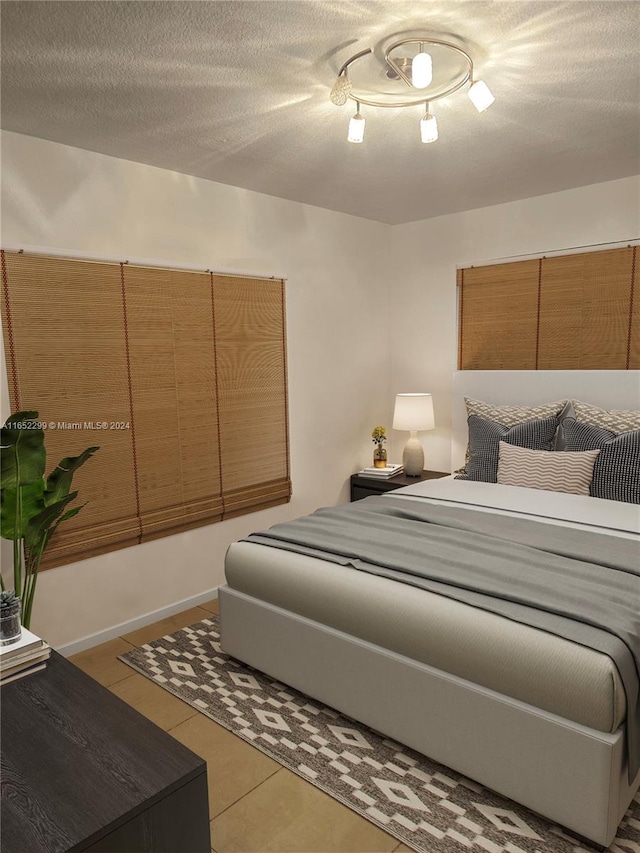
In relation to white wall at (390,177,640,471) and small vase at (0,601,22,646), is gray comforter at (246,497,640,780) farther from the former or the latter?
white wall at (390,177,640,471)

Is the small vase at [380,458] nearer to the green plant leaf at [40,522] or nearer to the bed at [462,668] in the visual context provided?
the bed at [462,668]

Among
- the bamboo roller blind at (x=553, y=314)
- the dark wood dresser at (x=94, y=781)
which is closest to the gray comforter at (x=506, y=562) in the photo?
the dark wood dresser at (x=94, y=781)

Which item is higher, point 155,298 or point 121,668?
point 155,298

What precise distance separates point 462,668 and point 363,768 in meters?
0.55

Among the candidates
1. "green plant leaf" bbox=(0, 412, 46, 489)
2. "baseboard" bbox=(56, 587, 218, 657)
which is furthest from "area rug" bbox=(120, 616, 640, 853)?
"green plant leaf" bbox=(0, 412, 46, 489)

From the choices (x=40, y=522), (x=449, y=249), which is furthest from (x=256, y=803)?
(x=449, y=249)

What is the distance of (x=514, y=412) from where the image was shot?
3.83 metres

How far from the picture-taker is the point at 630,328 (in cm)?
373

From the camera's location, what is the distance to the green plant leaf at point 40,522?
251 centimetres

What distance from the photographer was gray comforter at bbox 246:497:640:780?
6.12 ft

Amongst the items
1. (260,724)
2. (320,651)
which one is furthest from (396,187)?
(260,724)

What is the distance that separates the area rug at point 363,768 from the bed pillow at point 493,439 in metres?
1.76

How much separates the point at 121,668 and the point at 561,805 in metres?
2.02

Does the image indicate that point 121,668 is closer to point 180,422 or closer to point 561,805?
point 180,422
